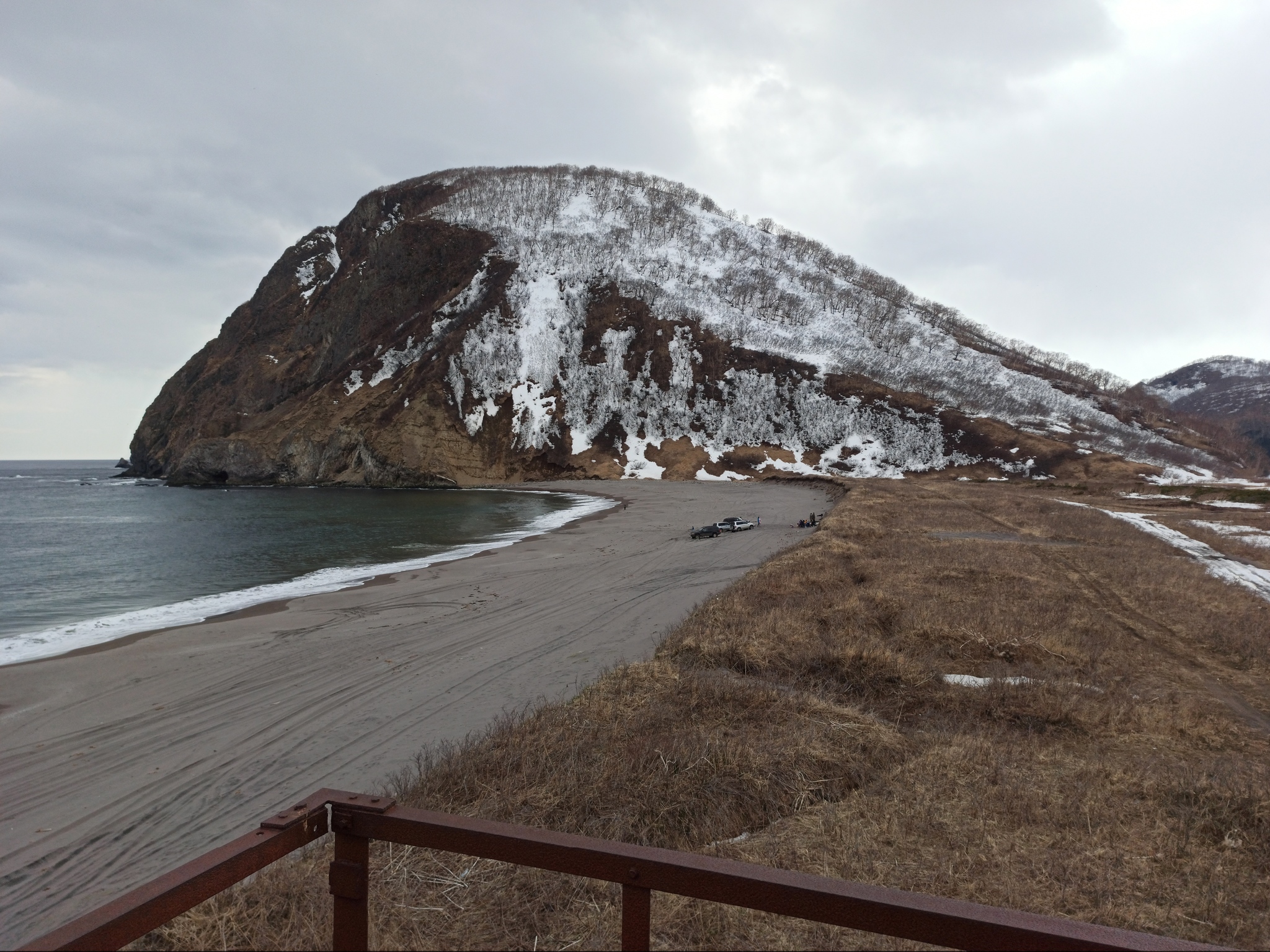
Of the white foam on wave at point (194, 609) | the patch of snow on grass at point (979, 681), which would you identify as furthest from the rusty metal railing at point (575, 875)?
the white foam on wave at point (194, 609)

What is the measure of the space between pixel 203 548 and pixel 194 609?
54.0 feet

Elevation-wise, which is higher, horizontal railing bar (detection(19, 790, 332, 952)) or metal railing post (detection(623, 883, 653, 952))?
horizontal railing bar (detection(19, 790, 332, 952))

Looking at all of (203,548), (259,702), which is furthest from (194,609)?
(203,548)

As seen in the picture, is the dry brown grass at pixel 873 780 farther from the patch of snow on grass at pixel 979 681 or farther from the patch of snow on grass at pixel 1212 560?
the patch of snow on grass at pixel 1212 560

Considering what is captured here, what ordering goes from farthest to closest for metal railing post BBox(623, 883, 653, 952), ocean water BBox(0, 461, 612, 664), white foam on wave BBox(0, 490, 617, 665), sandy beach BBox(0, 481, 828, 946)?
ocean water BBox(0, 461, 612, 664) → white foam on wave BBox(0, 490, 617, 665) → sandy beach BBox(0, 481, 828, 946) → metal railing post BBox(623, 883, 653, 952)

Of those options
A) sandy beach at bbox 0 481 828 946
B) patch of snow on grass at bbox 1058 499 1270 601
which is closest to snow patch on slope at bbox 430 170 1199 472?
patch of snow on grass at bbox 1058 499 1270 601

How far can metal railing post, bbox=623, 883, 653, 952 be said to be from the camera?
263 centimetres

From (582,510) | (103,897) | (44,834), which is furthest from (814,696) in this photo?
(582,510)

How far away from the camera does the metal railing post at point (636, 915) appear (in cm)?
263

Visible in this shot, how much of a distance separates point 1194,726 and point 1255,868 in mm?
4043

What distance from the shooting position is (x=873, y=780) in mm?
6688

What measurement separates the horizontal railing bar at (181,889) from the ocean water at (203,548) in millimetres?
18644

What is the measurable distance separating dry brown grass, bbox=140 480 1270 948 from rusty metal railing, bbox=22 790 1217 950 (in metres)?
1.39

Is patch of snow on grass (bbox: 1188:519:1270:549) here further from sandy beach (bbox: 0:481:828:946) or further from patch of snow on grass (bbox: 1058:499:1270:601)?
sandy beach (bbox: 0:481:828:946)
